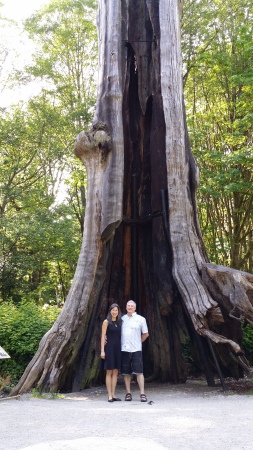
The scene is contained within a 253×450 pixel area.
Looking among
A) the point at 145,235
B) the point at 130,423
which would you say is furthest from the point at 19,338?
the point at 130,423

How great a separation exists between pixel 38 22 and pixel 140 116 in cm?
1213

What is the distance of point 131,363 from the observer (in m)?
6.79

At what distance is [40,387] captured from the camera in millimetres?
7156

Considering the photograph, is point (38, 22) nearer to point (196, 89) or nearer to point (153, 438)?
point (196, 89)

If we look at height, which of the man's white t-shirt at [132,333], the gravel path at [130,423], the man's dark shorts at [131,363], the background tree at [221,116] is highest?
the background tree at [221,116]

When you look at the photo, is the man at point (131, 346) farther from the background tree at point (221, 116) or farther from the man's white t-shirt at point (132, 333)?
the background tree at point (221, 116)

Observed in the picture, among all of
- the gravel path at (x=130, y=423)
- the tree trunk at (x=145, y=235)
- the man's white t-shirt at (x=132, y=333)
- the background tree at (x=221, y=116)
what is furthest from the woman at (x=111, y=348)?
the background tree at (x=221, y=116)

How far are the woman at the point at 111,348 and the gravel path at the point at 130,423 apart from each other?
0.80 feet

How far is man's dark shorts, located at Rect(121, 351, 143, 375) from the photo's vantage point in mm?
6707

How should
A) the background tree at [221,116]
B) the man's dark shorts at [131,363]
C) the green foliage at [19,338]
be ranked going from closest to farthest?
1. the man's dark shorts at [131,363]
2. the green foliage at [19,338]
3. the background tree at [221,116]

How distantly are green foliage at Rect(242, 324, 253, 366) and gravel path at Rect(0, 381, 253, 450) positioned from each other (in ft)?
8.88

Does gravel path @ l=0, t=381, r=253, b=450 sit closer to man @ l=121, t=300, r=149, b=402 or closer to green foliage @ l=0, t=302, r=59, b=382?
man @ l=121, t=300, r=149, b=402

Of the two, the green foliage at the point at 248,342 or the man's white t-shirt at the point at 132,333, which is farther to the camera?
the green foliage at the point at 248,342

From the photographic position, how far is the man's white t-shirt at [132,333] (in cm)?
679
